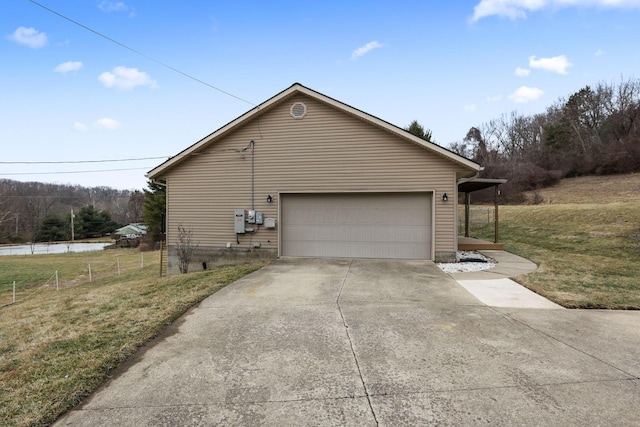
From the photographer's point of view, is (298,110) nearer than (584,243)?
Yes

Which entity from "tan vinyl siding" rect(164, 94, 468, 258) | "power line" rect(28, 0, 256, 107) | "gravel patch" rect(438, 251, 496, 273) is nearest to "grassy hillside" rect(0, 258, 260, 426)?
"tan vinyl siding" rect(164, 94, 468, 258)

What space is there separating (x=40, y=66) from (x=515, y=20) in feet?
61.4

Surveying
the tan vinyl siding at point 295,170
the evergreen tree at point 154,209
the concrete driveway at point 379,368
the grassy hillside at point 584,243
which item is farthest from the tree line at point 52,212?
the concrete driveway at point 379,368

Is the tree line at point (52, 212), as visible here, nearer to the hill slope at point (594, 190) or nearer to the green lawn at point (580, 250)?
the green lawn at point (580, 250)

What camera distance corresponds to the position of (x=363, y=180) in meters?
9.32

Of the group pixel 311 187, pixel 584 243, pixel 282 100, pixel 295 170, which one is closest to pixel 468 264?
pixel 311 187

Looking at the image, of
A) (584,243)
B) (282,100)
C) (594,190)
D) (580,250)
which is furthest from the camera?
(594,190)

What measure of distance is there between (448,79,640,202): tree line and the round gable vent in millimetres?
24325

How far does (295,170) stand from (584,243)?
1200 centimetres

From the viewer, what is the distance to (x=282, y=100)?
970 cm

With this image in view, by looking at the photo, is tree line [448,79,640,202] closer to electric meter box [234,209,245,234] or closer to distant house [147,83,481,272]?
distant house [147,83,481,272]

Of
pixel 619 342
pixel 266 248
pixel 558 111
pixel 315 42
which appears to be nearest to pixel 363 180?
pixel 266 248

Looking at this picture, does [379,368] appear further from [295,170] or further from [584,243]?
[584,243]

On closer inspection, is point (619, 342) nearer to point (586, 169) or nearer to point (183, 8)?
point (183, 8)
